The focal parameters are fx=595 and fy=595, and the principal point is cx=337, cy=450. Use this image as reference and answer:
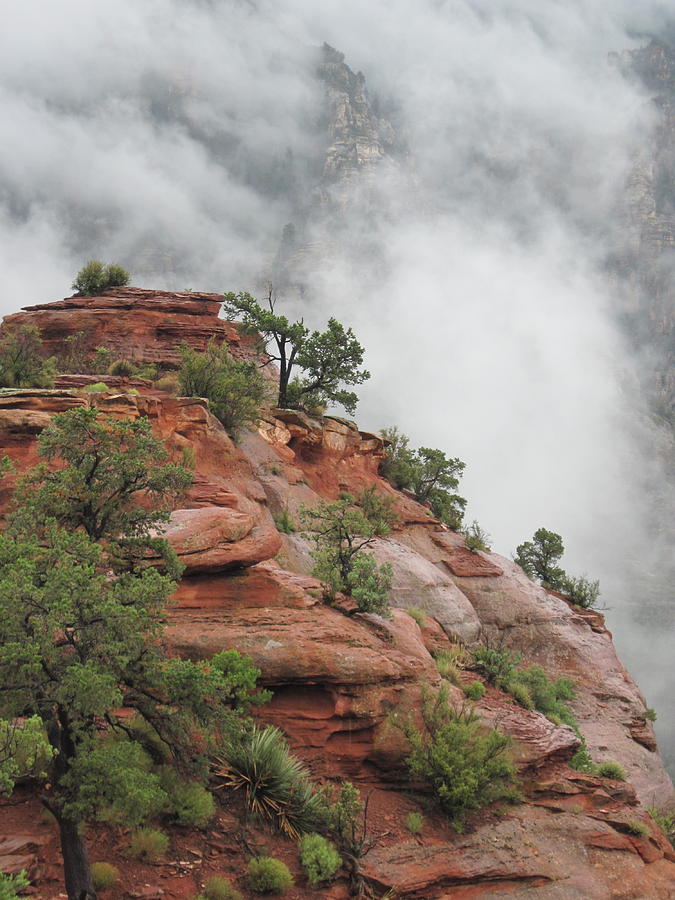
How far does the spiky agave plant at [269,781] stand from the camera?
10492 mm

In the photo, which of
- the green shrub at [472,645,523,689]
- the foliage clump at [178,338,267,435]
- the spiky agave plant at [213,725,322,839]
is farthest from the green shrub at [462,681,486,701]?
the foliage clump at [178,338,267,435]

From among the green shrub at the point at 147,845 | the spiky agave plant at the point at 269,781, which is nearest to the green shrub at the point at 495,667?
the spiky agave plant at the point at 269,781

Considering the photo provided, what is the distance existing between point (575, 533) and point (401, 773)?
139 metres

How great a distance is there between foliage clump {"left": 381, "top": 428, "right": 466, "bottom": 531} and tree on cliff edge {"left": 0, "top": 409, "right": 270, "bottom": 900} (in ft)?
78.9

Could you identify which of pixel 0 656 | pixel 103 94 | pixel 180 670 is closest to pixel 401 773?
pixel 180 670

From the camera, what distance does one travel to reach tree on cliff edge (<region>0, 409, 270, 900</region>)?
24.2 ft

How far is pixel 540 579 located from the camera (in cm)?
3641

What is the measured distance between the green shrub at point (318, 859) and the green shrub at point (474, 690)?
659 cm

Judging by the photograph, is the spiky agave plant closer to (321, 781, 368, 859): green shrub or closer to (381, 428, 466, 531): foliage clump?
(321, 781, 368, 859): green shrub

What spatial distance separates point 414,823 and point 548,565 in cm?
2795

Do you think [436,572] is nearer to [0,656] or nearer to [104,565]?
[104,565]

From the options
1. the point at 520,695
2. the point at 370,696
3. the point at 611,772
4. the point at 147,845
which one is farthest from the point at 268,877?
the point at 611,772

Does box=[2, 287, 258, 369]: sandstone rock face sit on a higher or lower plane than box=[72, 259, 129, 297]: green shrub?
lower

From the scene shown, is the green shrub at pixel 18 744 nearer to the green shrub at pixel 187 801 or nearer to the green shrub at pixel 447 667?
the green shrub at pixel 187 801
